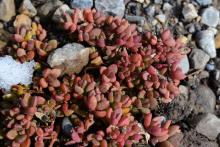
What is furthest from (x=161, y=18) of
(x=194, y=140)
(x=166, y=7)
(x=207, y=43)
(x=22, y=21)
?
(x=22, y=21)

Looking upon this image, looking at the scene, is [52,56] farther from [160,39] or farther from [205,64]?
[205,64]

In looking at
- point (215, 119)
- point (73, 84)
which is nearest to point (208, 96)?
point (215, 119)

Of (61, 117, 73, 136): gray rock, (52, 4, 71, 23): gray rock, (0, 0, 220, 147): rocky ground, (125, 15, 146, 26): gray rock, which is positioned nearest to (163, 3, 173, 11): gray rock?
(0, 0, 220, 147): rocky ground

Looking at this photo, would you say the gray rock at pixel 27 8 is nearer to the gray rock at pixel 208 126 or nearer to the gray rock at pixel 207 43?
the gray rock at pixel 207 43

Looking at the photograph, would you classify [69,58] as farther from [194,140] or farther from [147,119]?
[194,140]

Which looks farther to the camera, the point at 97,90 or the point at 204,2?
the point at 204,2

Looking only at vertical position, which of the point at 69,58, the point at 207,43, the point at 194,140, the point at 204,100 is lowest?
the point at 194,140

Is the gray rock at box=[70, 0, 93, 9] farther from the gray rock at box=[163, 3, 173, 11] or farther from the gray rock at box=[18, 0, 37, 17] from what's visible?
the gray rock at box=[163, 3, 173, 11]
